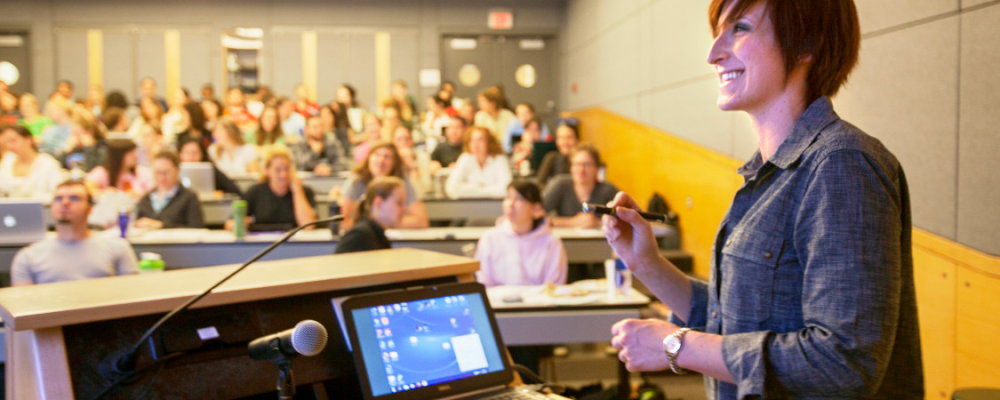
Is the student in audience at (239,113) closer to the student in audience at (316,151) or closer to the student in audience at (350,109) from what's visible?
the student in audience at (350,109)

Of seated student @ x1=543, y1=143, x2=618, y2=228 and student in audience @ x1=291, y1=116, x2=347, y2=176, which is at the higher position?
student in audience @ x1=291, y1=116, x2=347, y2=176

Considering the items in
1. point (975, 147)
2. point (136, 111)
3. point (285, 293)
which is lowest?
point (285, 293)

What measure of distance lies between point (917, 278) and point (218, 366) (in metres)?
2.89

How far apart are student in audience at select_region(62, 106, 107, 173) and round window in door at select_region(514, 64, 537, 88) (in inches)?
264

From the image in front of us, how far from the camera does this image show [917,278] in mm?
3217

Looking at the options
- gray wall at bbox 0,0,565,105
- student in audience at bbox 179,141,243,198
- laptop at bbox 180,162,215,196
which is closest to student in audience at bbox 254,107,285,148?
student in audience at bbox 179,141,243,198

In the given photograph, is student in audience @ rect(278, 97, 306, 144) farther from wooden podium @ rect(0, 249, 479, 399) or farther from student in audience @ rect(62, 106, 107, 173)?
wooden podium @ rect(0, 249, 479, 399)

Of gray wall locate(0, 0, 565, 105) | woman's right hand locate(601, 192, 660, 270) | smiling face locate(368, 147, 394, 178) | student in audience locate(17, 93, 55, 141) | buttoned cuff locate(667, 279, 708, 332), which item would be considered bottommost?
buttoned cuff locate(667, 279, 708, 332)

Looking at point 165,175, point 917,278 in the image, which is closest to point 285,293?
point 917,278

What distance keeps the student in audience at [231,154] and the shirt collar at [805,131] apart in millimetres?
7257

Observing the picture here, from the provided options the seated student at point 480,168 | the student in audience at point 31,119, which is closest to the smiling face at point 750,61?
the seated student at point 480,168

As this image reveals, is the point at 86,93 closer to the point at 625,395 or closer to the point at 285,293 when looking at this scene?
the point at 625,395

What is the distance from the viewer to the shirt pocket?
1.24m

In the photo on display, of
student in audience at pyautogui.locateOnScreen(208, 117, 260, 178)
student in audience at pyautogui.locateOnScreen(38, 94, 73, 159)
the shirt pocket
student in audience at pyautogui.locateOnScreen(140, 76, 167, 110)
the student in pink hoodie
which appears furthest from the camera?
student in audience at pyautogui.locateOnScreen(140, 76, 167, 110)
